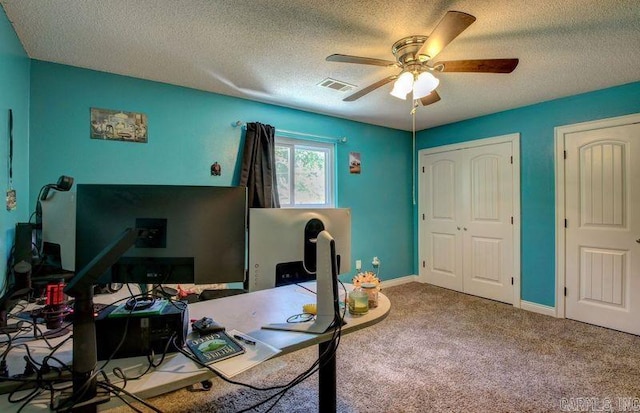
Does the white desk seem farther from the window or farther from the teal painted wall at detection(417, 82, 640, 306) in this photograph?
the teal painted wall at detection(417, 82, 640, 306)

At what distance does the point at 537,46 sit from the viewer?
2.20 metres

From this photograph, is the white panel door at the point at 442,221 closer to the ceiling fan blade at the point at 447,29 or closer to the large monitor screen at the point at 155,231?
the ceiling fan blade at the point at 447,29

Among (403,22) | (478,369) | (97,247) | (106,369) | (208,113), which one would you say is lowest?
(478,369)

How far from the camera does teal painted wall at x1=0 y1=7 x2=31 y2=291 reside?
5.75 ft

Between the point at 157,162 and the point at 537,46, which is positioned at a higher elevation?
the point at 537,46

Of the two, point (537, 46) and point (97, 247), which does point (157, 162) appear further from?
point (537, 46)

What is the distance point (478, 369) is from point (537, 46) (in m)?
2.36

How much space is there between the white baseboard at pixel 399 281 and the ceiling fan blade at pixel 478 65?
3106 mm

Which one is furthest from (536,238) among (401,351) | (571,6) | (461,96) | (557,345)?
(571,6)

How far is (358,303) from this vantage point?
135 centimetres

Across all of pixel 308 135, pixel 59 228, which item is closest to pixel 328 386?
pixel 59 228

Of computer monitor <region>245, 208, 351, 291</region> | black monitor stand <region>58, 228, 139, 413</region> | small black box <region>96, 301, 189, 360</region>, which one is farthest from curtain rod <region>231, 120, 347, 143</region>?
black monitor stand <region>58, 228, 139, 413</region>

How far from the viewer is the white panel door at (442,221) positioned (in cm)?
428

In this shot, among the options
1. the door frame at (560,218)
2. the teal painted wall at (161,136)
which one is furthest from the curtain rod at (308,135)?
the door frame at (560,218)
